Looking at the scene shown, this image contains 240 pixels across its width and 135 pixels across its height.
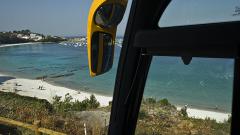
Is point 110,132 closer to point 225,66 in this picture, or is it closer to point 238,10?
point 225,66

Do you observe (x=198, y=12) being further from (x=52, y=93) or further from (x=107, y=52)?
(x=52, y=93)

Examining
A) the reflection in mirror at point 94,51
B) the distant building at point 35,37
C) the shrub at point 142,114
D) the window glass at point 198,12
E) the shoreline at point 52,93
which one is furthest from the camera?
the distant building at point 35,37

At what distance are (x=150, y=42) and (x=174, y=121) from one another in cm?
67

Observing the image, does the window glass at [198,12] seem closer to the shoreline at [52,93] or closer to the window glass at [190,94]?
the window glass at [190,94]

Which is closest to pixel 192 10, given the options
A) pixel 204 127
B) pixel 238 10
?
pixel 238 10

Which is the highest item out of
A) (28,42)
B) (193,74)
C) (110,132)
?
(28,42)

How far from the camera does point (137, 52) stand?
1.94 metres

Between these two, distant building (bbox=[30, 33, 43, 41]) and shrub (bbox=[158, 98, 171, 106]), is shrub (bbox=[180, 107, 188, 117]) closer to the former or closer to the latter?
shrub (bbox=[158, 98, 171, 106])

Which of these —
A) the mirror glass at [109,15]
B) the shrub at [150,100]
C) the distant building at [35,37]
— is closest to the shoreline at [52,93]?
the shrub at [150,100]

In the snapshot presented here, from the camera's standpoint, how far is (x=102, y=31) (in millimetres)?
1935

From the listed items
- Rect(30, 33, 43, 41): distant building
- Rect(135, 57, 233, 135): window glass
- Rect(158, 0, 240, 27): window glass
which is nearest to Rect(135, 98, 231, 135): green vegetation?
Rect(135, 57, 233, 135): window glass

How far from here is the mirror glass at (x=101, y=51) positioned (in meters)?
1.93

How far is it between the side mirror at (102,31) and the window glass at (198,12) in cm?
27

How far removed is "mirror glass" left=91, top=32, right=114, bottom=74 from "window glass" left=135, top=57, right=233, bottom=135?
0.85 feet
